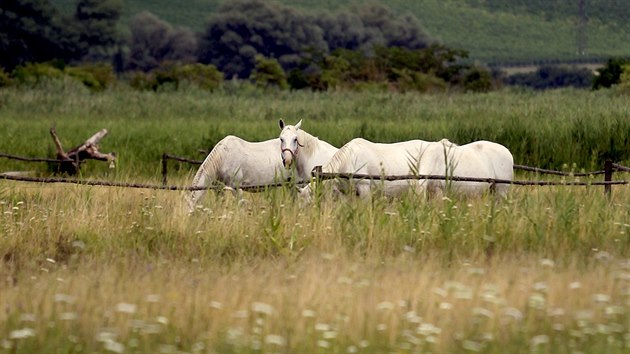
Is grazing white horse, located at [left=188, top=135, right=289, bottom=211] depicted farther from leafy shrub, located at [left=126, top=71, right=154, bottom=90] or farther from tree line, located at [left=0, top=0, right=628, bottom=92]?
tree line, located at [left=0, top=0, right=628, bottom=92]

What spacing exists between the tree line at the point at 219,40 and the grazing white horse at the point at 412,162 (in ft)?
144

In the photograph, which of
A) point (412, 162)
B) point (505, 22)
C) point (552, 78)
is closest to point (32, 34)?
point (552, 78)

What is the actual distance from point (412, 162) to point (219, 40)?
91.9 metres

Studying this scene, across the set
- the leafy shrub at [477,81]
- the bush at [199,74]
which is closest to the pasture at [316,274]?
the leafy shrub at [477,81]

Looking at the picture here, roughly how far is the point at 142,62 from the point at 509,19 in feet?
146

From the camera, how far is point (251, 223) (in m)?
13.2

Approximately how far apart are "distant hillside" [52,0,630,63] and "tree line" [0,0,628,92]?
7.67m

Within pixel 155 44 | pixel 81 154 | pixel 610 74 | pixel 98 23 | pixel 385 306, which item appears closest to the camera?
pixel 385 306

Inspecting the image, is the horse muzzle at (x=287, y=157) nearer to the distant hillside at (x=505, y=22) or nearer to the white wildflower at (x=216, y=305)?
the white wildflower at (x=216, y=305)

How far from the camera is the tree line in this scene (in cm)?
6581

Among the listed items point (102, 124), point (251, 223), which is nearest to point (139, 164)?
point (102, 124)

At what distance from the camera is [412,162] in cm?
1622

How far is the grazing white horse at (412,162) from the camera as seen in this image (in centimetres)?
1650

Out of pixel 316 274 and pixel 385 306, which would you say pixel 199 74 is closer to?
pixel 316 274
